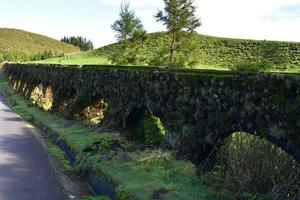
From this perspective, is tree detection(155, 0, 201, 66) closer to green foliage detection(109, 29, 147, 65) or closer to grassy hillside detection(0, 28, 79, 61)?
green foliage detection(109, 29, 147, 65)

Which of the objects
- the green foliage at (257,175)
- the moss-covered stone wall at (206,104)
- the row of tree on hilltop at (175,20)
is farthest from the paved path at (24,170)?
the row of tree on hilltop at (175,20)

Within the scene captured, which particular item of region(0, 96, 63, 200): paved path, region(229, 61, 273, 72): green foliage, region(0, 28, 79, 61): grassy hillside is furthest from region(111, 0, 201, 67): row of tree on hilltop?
region(0, 28, 79, 61): grassy hillside

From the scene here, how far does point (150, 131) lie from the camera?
14.1 m

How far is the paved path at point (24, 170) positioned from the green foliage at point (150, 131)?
8.34 feet

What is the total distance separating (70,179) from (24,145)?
4.68 meters

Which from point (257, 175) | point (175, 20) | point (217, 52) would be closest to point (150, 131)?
point (257, 175)

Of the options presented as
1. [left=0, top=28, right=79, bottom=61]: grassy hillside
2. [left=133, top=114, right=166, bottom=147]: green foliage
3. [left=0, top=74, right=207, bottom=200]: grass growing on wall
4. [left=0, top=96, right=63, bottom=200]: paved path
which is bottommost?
[left=0, top=96, right=63, bottom=200]: paved path

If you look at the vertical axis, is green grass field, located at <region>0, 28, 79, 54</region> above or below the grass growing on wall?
above

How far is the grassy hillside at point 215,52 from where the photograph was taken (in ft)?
226

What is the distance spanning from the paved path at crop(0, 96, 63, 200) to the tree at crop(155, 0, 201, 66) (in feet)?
150

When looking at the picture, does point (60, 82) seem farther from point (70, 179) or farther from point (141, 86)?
point (70, 179)

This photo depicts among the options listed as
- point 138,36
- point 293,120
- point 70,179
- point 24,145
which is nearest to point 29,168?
point 70,179

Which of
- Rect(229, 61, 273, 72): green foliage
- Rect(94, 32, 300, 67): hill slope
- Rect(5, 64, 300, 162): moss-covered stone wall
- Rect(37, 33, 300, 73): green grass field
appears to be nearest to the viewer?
Rect(5, 64, 300, 162): moss-covered stone wall

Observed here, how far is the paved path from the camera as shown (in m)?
10.5
